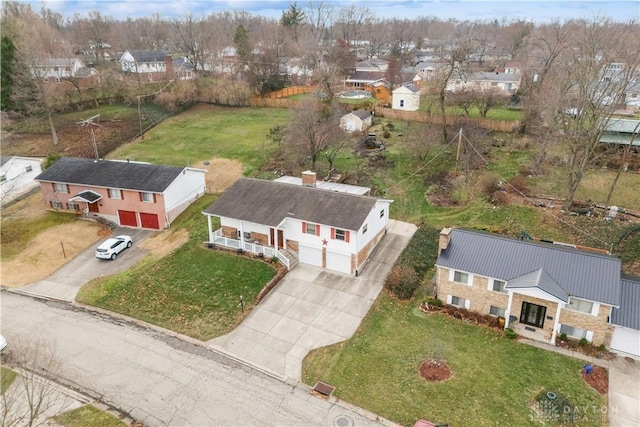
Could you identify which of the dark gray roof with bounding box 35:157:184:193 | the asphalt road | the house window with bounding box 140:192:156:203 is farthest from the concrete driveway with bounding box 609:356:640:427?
the house window with bounding box 140:192:156:203

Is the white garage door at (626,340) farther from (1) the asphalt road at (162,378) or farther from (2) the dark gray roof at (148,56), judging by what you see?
(2) the dark gray roof at (148,56)

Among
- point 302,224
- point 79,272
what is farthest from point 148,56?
point 302,224

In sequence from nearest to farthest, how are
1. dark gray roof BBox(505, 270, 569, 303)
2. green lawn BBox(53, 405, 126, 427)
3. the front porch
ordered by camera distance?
1. green lawn BBox(53, 405, 126, 427)
2. dark gray roof BBox(505, 270, 569, 303)
3. the front porch

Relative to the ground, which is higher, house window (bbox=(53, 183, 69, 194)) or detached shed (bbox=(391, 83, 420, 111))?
detached shed (bbox=(391, 83, 420, 111))

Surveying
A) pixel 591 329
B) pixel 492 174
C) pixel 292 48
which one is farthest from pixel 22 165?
pixel 292 48

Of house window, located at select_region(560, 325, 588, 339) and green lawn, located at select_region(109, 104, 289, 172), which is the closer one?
house window, located at select_region(560, 325, 588, 339)

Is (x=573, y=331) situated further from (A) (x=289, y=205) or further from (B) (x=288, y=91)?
(B) (x=288, y=91)

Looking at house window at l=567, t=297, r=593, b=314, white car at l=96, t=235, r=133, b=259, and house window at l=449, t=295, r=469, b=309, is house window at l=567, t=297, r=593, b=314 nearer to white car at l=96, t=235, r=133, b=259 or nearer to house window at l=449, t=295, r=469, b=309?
house window at l=449, t=295, r=469, b=309
